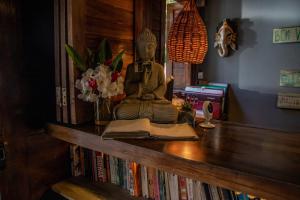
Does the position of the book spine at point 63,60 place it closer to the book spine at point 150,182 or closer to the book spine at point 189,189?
the book spine at point 150,182

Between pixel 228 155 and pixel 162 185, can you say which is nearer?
pixel 228 155

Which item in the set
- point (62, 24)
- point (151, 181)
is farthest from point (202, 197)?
point (62, 24)

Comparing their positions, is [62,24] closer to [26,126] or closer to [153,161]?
[26,126]

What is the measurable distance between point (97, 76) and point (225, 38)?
2361mm

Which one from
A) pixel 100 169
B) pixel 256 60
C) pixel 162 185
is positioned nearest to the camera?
pixel 162 185

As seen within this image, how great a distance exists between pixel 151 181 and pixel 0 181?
24.5 inches

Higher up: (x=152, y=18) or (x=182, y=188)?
(x=152, y=18)

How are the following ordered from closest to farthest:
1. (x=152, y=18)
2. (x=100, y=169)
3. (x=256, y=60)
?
(x=100, y=169)
(x=152, y=18)
(x=256, y=60)

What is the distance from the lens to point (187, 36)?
71.1 inches

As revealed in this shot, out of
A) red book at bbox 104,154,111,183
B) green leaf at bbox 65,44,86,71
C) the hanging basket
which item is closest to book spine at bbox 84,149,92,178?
red book at bbox 104,154,111,183

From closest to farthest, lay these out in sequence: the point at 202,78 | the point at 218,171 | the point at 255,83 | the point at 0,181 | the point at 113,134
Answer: the point at 218,171, the point at 113,134, the point at 0,181, the point at 255,83, the point at 202,78

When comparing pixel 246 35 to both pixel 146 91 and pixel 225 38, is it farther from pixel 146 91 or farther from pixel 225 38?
pixel 146 91

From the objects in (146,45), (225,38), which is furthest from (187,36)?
(225,38)

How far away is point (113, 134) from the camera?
90 centimetres
